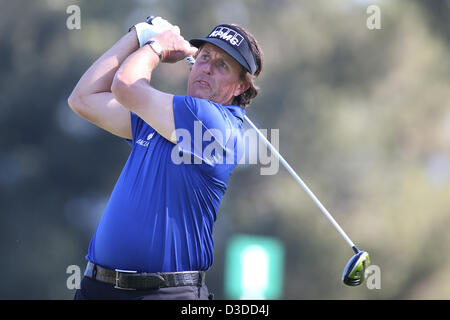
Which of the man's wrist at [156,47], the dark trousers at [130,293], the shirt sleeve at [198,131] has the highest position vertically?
the man's wrist at [156,47]

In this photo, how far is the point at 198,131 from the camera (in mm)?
3854

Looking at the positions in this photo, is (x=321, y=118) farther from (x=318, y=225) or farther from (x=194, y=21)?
(x=194, y=21)

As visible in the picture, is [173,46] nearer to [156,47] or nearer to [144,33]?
[156,47]

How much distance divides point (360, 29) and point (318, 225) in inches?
196

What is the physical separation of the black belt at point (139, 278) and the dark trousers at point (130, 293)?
0.02 meters

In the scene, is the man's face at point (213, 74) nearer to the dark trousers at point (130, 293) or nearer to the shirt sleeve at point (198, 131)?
the shirt sleeve at point (198, 131)

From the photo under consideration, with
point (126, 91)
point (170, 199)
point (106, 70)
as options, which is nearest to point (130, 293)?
point (170, 199)

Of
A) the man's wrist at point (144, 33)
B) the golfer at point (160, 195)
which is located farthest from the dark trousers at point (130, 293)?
the man's wrist at point (144, 33)

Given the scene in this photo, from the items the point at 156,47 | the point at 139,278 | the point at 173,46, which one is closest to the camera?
the point at 139,278

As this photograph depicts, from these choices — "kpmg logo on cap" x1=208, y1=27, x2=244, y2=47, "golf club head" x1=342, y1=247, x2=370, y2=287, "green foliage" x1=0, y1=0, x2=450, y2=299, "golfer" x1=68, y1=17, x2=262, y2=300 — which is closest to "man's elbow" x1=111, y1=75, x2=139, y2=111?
"golfer" x1=68, y1=17, x2=262, y2=300

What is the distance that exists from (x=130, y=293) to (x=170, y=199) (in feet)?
1.69

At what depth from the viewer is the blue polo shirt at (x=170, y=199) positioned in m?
3.78

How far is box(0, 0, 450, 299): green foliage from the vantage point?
16.7 m

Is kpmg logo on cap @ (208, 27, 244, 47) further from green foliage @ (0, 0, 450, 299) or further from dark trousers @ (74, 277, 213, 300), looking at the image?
green foliage @ (0, 0, 450, 299)
